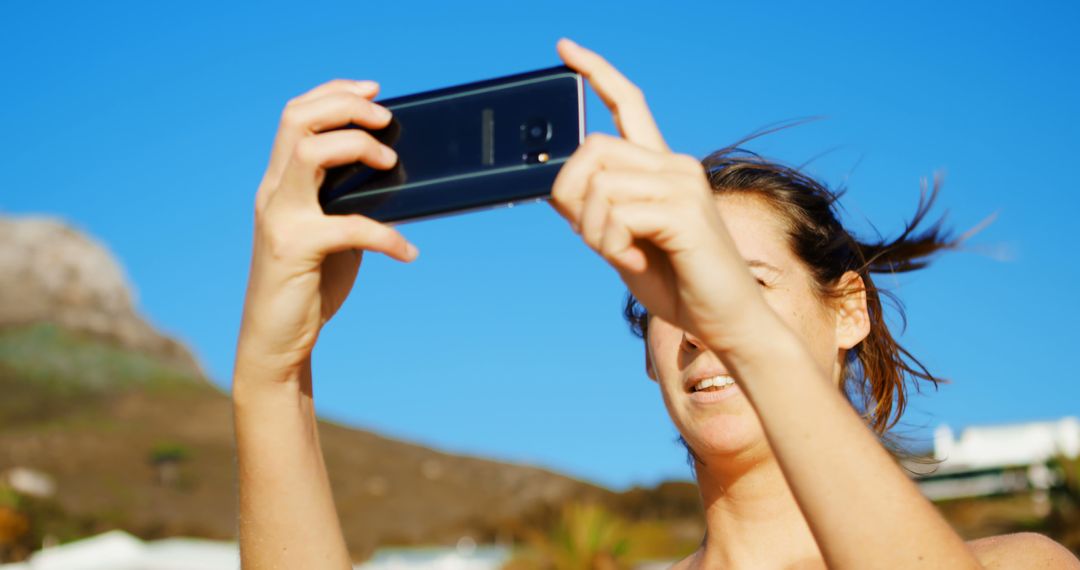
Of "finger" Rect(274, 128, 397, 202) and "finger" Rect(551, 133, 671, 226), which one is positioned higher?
"finger" Rect(274, 128, 397, 202)

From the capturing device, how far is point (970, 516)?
83.7 feet

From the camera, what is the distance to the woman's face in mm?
2453

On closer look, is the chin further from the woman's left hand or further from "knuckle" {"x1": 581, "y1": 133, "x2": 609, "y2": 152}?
"knuckle" {"x1": 581, "y1": 133, "x2": 609, "y2": 152}

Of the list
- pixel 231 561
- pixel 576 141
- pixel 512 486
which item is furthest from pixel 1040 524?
pixel 512 486

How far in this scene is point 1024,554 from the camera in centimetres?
213

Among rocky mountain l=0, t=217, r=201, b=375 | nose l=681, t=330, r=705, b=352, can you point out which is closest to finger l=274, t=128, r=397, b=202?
nose l=681, t=330, r=705, b=352

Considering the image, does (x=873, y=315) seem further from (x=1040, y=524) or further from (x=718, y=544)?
(x=1040, y=524)

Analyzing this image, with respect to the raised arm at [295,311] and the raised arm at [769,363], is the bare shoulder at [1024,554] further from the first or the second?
the raised arm at [295,311]

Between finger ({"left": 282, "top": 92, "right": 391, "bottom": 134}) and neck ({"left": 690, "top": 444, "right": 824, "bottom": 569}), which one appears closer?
finger ({"left": 282, "top": 92, "right": 391, "bottom": 134})

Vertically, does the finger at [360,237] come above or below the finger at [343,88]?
below

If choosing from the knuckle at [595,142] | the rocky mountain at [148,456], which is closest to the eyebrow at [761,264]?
the knuckle at [595,142]

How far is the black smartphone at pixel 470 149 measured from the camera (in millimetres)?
1773

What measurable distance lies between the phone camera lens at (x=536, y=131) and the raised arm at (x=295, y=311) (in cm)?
22

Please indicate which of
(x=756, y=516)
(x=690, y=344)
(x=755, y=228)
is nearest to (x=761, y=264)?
(x=755, y=228)
